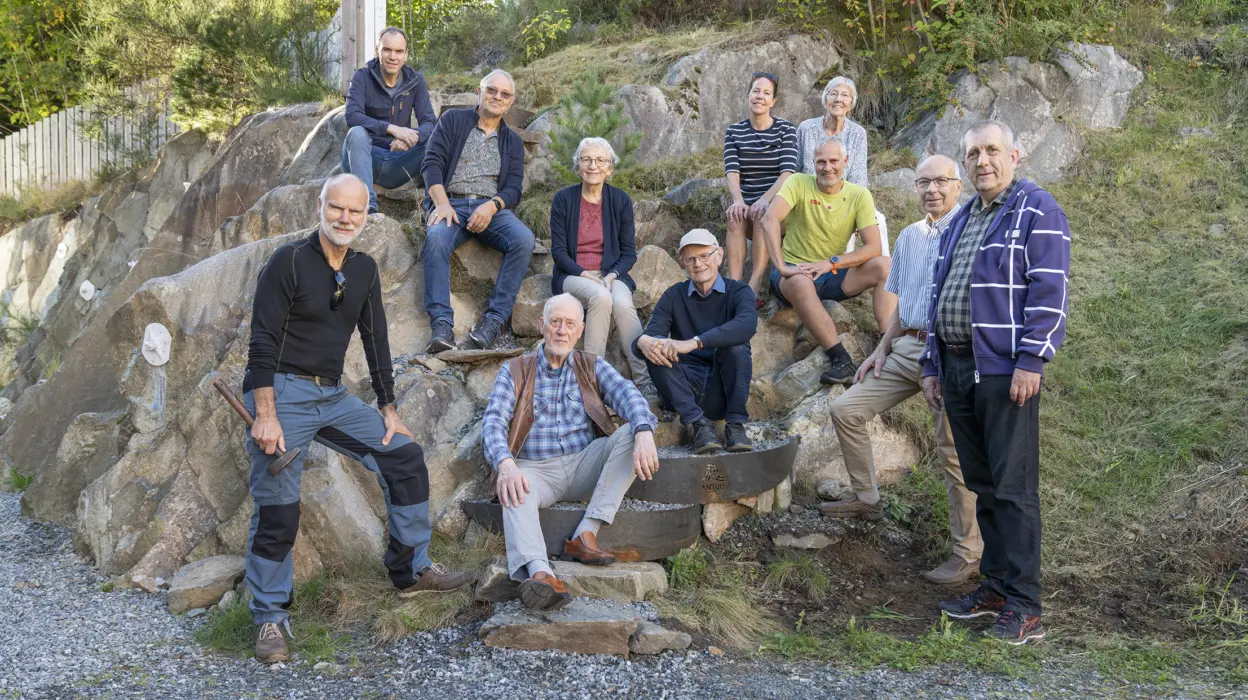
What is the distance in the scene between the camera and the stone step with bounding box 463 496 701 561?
4.40 m

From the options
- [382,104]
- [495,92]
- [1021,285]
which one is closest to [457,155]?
[495,92]

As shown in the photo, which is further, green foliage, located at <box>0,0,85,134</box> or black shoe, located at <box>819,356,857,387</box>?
green foliage, located at <box>0,0,85,134</box>

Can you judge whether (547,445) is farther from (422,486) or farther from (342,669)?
(342,669)

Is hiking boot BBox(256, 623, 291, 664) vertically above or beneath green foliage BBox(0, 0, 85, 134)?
beneath

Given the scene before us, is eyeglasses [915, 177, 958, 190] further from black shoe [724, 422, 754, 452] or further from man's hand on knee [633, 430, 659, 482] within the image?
man's hand on knee [633, 430, 659, 482]

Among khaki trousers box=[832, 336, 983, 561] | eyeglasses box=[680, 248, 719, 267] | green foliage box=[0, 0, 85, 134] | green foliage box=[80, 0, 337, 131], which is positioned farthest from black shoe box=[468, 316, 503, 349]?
green foliage box=[0, 0, 85, 134]

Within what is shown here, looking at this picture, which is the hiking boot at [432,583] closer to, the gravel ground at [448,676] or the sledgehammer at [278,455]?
the gravel ground at [448,676]

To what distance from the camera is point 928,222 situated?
4.93 metres

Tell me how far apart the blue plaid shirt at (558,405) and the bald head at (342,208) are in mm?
1002

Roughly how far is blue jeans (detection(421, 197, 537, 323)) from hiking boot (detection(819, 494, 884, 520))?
2.26 metres

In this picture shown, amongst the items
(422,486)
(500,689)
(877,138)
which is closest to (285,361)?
(422,486)

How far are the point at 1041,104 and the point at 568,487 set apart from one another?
6513mm

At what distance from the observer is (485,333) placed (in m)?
5.59

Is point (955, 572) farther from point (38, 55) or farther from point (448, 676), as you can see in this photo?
point (38, 55)
